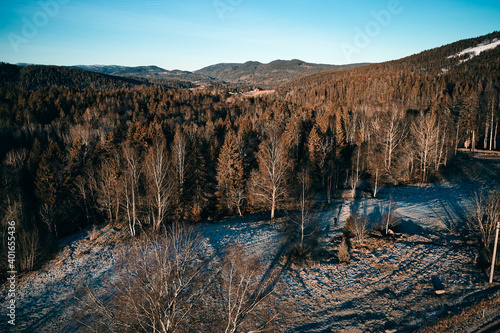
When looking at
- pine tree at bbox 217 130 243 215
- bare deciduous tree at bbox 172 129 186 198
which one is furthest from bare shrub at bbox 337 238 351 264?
bare deciduous tree at bbox 172 129 186 198

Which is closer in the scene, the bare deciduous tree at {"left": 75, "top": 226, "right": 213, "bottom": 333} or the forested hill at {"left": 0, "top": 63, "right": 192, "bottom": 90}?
the bare deciduous tree at {"left": 75, "top": 226, "right": 213, "bottom": 333}

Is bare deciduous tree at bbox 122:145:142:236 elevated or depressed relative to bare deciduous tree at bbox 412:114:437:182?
depressed

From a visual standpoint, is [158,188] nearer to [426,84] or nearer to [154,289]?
[154,289]

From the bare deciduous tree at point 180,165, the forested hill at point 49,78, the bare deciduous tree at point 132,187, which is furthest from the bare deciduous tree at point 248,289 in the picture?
the forested hill at point 49,78

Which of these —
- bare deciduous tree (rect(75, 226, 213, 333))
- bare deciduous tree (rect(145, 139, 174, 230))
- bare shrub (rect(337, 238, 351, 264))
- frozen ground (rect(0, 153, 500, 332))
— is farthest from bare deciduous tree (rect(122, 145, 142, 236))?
bare shrub (rect(337, 238, 351, 264))

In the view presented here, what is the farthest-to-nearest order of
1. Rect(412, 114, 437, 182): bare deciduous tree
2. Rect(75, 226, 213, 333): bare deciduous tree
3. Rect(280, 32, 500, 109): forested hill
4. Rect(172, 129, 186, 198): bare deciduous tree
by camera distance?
Rect(280, 32, 500, 109): forested hill, Rect(412, 114, 437, 182): bare deciduous tree, Rect(172, 129, 186, 198): bare deciduous tree, Rect(75, 226, 213, 333): bare deciduous tree

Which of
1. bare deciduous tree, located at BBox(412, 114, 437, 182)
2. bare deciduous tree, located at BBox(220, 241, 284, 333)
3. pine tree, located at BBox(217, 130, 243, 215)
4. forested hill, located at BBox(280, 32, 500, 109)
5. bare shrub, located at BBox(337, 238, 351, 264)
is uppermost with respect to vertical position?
forested hill, located at BBox(280, 32, 500, 109)

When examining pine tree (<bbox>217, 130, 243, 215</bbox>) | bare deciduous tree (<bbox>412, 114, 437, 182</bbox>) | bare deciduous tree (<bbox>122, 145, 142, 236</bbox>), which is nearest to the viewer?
bare deciduous tree (<bbox>122, 145, 142, 236</bbox>)

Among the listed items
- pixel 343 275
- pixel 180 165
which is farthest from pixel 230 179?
pixel 343 275

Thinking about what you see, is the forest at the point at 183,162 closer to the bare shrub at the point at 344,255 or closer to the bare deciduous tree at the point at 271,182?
the bare deciduous tree at the point at 271,182

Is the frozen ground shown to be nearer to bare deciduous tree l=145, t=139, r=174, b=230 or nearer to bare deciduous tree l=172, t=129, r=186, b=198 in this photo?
bare deciduous tree l=145, t=139, r=174, b=230
